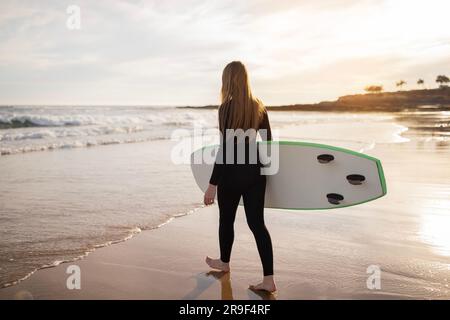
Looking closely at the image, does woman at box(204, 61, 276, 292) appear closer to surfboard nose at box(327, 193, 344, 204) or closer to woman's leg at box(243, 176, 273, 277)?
woman's leg at box(243, 176, 273, 277)

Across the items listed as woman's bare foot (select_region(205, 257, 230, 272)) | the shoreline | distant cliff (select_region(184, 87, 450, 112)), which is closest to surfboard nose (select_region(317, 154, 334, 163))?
woman's bare foot (select_region(205, 257, 230, 272))

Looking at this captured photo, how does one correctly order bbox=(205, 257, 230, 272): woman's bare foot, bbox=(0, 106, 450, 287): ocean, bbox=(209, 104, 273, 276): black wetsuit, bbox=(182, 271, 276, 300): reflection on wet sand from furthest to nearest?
bbox=(0, 106, 450, 287): ocean
bbox=(205, 257, 230, 272): woman's bare foot
bbox=(209, 104, 273, 276): black wetsuit
bbox=(182, 271, 276, 300): reflection on wet sand

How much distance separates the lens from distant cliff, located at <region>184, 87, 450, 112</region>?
298 feet

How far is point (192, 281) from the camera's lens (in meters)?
3.12

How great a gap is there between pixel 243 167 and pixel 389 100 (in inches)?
4223

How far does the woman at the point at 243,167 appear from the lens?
2988 mm

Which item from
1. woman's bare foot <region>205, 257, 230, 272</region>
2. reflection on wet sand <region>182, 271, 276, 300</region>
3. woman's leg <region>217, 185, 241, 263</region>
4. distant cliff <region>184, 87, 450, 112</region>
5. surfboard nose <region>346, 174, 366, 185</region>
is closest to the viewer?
reflection on wet sand <region>182, 271, 276, 300</region>

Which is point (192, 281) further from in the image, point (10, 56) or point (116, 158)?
point (10, 56)

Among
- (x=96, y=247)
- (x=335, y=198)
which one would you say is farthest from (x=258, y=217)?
(x=96, y=247)

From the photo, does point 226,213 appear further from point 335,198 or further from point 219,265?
point 335,198

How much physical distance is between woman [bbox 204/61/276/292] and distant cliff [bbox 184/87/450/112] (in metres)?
87.0

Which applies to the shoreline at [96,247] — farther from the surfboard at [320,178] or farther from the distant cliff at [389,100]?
the distant cliff at [389,100]
